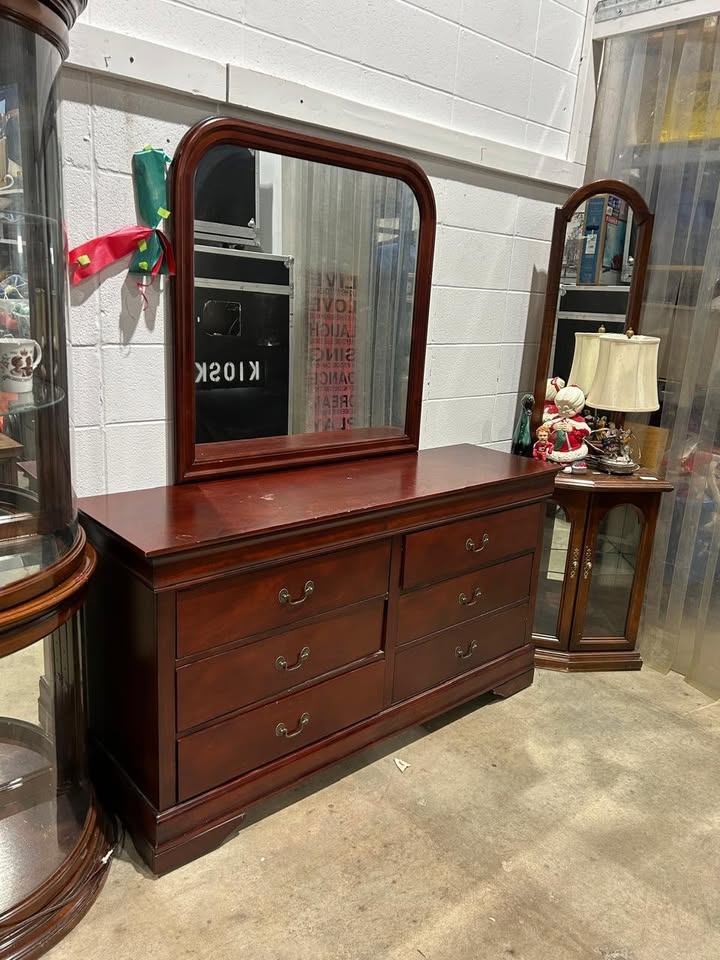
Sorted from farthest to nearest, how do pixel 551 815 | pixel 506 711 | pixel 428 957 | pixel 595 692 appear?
pixel 595 692
pixel 506 711
pixel 551 815
pixel 428 957

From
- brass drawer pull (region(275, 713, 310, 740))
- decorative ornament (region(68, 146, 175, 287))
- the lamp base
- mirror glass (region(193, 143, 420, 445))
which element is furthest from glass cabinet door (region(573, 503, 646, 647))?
decorative ornament (region(68, 146, 175, 287))

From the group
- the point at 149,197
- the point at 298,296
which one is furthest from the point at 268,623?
the point at 149,197

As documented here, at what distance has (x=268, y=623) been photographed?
1703mm

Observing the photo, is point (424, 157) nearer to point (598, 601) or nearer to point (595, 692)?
point (598, 601)

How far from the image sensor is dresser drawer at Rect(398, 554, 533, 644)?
2.05 metres

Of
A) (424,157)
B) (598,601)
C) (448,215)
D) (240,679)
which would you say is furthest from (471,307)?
(240,679)

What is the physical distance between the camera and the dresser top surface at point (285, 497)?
1.58m

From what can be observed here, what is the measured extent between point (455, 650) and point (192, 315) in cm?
122

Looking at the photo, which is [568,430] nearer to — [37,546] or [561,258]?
[561,258]

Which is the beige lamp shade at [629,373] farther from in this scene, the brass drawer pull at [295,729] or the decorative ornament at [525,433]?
the brass drawer pull at [295,729]

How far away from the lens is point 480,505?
2.14 metres

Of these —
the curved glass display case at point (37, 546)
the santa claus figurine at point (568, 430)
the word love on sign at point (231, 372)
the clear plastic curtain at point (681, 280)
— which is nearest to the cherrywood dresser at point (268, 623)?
the curved glass display case at point (37, 546)

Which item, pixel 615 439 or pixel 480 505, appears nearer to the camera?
pixel 480 505

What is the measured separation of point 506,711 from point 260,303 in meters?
1.48
